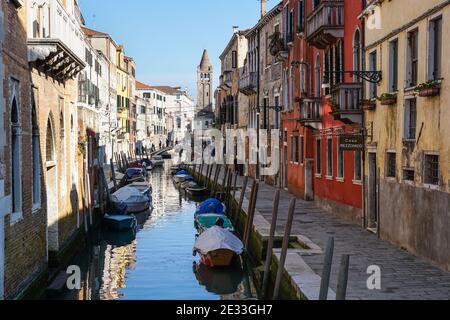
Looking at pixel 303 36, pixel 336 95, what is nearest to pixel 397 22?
pixel 336 95

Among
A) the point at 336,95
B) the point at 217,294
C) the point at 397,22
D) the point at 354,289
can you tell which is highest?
the point at 397,22

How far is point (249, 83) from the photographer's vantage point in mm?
36938

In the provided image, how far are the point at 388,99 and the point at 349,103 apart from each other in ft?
8.29

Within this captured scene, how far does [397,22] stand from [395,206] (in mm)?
3797

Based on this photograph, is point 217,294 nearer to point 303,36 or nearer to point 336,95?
point 336,95

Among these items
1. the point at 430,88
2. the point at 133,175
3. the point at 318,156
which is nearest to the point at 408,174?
the point at 430,88

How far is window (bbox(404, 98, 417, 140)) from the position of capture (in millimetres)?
12867

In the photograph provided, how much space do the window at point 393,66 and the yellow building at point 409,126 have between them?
0.02 meters

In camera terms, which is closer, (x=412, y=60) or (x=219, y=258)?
(x=412, y=60)

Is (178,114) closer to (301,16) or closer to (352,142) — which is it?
(301,16)

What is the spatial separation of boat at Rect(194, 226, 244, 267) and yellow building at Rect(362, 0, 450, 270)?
3344 mm

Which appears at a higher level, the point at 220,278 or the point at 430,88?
the point at 430,88

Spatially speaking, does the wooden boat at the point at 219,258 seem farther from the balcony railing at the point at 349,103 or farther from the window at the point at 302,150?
the window at the point at 302,150

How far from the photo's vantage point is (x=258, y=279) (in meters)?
14.6
